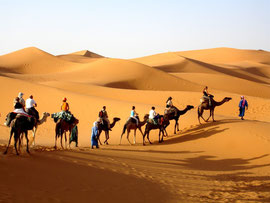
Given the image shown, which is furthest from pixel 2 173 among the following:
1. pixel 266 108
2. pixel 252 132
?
pixel 266 108

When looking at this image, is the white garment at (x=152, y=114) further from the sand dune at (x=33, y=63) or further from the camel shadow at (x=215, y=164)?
the sand dune at (x=33, y=63)

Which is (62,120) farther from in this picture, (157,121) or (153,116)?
(157,121)

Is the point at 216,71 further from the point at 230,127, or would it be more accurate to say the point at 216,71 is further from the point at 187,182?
the point at 187,182

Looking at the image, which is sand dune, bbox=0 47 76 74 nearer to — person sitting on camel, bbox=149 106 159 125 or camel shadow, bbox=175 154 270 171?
person sitting on camel, bbox=149 106 159 125

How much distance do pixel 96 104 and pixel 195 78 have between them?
45.9 meters

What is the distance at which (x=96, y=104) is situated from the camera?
31250mm

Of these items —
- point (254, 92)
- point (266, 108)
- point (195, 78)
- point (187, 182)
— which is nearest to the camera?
point (187, 182)

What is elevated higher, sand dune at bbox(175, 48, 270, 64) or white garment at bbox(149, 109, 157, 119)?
sand dune at bbox(175, 48, 270, 64)

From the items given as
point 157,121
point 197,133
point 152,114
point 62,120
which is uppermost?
point 152,114

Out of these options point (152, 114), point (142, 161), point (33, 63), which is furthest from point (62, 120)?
point (33, 63)

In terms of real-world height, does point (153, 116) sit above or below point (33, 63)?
below

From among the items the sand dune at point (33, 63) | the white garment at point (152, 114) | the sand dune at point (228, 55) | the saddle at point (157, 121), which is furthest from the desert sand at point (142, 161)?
the sand dune at point (228, 55)

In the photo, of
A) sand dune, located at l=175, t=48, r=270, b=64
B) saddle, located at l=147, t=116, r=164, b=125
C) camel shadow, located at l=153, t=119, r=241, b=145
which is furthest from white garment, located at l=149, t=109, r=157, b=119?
sand dune, located at l=175, t=48, r=270, b=64

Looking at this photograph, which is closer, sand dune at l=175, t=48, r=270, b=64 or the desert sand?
the desert sand
